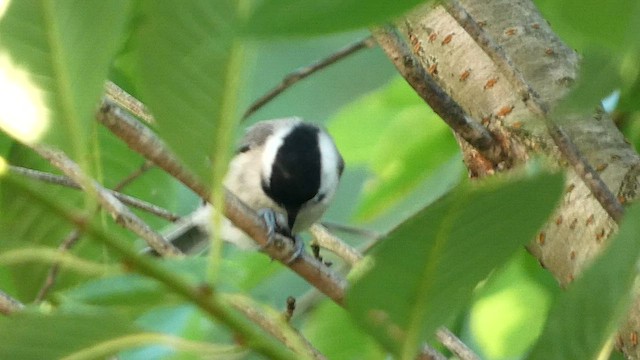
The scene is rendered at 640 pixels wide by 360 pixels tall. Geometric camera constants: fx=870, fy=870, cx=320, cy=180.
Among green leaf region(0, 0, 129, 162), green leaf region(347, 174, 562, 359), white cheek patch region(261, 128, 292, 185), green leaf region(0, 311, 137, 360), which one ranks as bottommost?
green leaf region(347, 174, 562, 359)

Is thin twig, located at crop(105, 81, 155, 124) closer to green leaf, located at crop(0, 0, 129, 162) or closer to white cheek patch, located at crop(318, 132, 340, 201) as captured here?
green leaf, located at crop(0, 0, 129, 162)

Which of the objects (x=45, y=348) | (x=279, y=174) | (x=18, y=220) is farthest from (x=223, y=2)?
(x=279, y=174)

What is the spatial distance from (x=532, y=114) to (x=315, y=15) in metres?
0.43

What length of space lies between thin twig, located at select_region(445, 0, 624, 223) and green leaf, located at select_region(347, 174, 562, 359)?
177 mm

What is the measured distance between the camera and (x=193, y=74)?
0.33 metres

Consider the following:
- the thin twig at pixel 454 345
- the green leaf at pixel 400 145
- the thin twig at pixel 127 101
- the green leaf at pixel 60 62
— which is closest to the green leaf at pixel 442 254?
the green leaf at pixel 60 62

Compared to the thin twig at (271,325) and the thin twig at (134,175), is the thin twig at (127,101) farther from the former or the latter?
the thin twig at (271,325)

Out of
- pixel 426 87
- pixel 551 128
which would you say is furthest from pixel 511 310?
pixel 551 128

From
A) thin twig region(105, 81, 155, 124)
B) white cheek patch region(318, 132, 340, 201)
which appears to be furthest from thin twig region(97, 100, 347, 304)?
white cheek patch region(318, 132, 340, 201)

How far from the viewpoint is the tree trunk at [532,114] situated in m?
0.68

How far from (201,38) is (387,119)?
33.1 inches

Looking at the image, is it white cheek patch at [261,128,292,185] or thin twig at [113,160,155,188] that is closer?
thin twig at [113,160,155,188]

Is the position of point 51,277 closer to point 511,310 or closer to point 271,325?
point 271,325

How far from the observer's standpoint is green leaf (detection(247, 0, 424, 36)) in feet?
0.72
